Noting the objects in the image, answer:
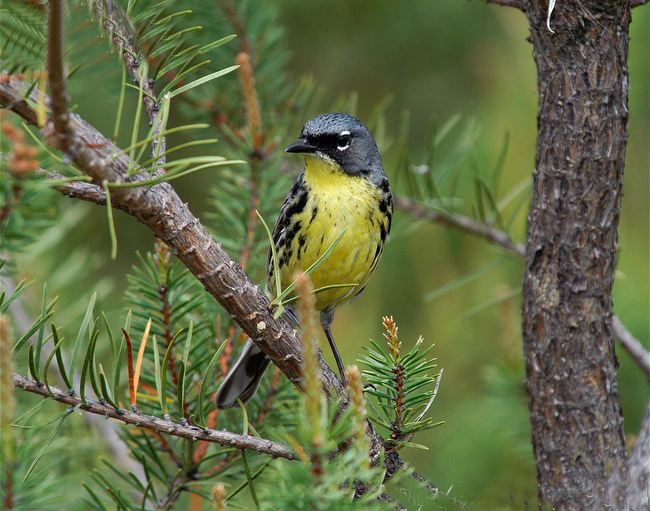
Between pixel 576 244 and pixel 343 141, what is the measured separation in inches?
47.8

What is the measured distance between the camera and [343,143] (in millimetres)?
2627

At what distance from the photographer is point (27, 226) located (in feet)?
4.63

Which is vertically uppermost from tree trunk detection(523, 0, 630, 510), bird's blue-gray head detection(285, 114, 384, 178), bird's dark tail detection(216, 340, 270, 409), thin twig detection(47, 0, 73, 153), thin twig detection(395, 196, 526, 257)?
bird's blue-gray head detection(285, 114, 384, 178)

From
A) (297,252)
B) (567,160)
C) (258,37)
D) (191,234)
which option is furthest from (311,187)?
(191,234)

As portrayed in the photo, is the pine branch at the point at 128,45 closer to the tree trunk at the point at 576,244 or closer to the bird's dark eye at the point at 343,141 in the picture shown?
the tree trunk at the point at 576,244

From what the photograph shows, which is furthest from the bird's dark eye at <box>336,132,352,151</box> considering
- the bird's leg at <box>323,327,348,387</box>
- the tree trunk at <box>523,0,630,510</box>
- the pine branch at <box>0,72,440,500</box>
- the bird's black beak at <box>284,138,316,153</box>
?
the pine branch at <box>0,72,440,500</box>

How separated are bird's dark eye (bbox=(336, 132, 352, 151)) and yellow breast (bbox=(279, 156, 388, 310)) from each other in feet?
0.22

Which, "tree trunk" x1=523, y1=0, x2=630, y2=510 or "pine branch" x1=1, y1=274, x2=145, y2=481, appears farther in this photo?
"pine branch" x1=1, y1=274, x2=145, y2=481

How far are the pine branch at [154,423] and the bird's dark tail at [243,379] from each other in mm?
421

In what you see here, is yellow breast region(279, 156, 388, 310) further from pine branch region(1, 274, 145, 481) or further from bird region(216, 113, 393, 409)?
pine branch region(1, 274, 145, 481)

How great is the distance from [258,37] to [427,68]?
4.93ft

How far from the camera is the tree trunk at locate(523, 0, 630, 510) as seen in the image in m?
1.50

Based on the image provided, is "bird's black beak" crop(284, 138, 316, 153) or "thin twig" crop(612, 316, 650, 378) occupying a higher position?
"bird's black beak" crop(284, 138, 316, 153)

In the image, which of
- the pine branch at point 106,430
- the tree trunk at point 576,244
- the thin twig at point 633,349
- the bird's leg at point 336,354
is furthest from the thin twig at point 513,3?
the pine branch at point 106,430
